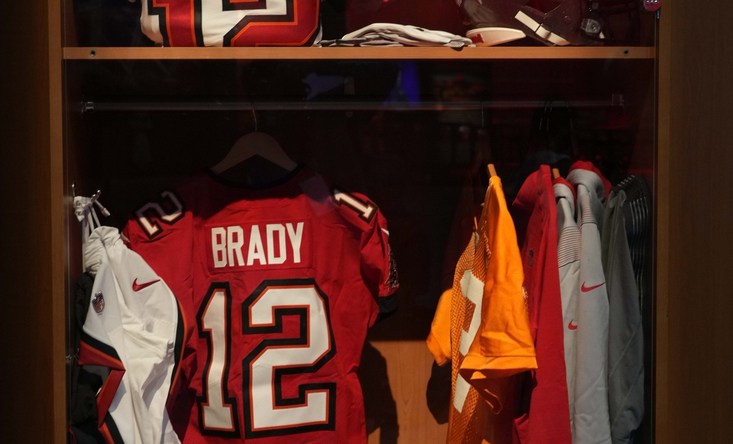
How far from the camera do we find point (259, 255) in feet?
5.57

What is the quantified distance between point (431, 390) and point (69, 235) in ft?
2.75

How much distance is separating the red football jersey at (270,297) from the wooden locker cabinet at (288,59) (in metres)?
0.22

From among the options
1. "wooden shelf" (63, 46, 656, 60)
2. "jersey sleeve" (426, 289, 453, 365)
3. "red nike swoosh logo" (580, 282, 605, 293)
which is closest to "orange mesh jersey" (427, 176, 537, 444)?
"jersey sleeve" (426, 289, 453, 365)

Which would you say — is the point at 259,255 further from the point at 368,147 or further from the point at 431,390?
the point at 431,390

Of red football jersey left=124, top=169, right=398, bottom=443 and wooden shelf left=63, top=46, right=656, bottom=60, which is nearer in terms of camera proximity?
wooden shelf left=63, top=46, right=656, bottom=60

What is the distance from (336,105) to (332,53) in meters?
0.29

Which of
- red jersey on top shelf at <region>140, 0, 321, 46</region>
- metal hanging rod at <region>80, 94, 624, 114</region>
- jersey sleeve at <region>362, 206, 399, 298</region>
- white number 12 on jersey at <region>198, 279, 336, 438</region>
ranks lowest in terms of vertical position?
white number 12 on jersey at <region>198, 279, 336, 438</region>

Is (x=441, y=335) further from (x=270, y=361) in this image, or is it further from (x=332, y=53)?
(x=332, y=53)

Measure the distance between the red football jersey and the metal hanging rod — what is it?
0.14 meters

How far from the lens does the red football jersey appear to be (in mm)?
1665

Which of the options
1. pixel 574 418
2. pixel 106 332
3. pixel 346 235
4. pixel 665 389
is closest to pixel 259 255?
pixel 346 235

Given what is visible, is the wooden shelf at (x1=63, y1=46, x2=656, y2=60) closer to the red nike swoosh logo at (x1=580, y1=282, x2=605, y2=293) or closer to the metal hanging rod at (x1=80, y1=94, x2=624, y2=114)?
the metal hanging rod at (x1=80, y1=94, x2=624, y2=114)

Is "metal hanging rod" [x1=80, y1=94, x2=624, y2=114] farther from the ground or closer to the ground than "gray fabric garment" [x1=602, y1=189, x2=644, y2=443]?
farther from the ground

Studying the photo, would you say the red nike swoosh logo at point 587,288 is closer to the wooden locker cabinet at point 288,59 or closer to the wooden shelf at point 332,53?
the wooden locker cabinet at point 288,59
